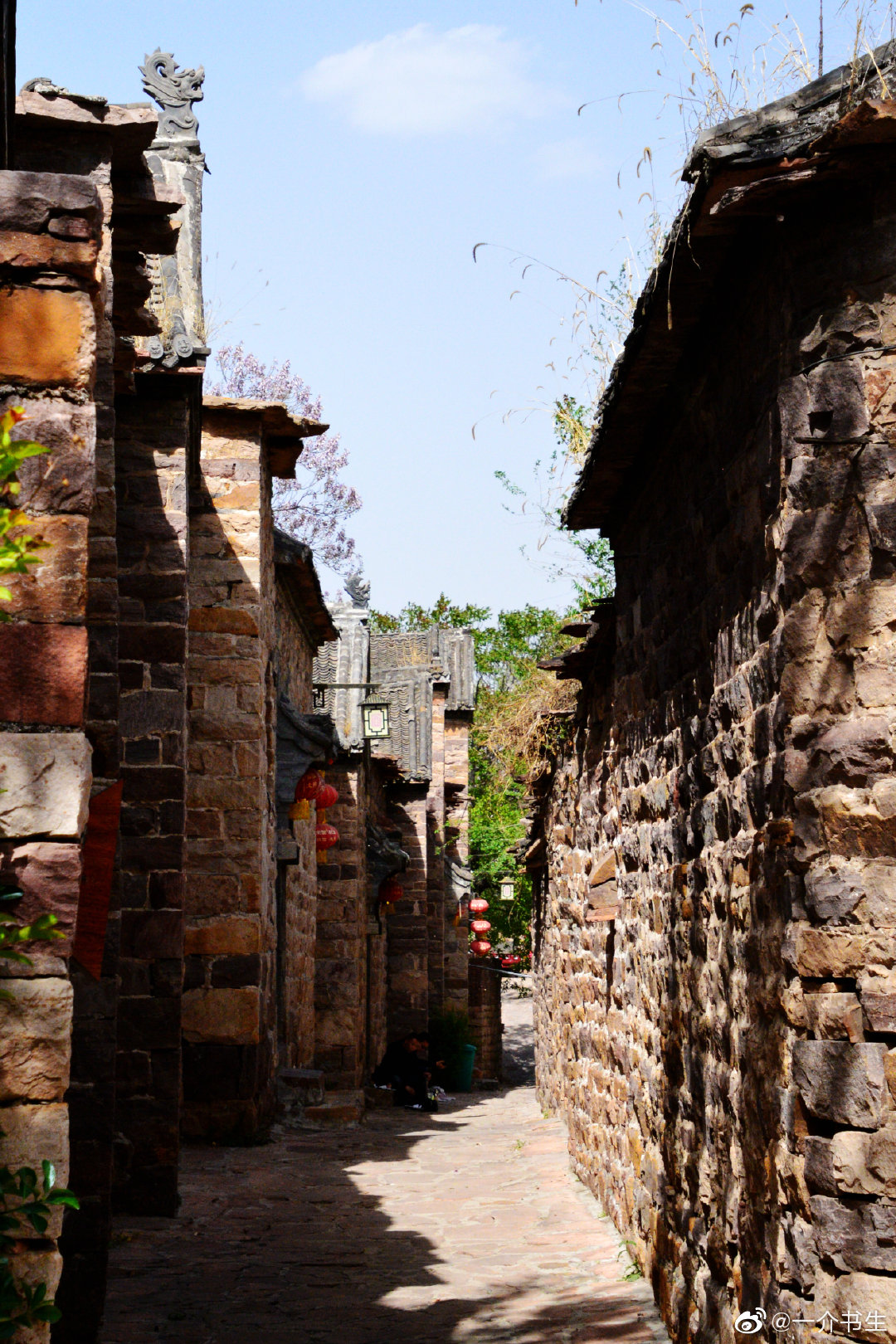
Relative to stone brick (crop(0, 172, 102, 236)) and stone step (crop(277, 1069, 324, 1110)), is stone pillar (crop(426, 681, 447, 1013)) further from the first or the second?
stone brick (crop(0, 172, 102, 236))

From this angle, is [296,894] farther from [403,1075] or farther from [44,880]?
[44,880]

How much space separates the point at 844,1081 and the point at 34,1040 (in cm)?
171

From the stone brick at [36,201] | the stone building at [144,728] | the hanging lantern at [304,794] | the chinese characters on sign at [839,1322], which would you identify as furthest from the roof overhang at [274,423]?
the chinese characters on sign at [839,1322]

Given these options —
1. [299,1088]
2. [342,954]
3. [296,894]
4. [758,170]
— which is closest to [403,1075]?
[342,954]

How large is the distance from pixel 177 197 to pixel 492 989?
21.7m

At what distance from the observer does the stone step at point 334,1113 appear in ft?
32.5

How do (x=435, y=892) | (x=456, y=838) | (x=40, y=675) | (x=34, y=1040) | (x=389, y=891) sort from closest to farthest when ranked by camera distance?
(x=34, y=1040), (x=40, y=675), (x=389, y=891), (x=435, y=892), (x=456, y=838)

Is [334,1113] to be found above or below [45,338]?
below

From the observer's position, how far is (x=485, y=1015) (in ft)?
80.0

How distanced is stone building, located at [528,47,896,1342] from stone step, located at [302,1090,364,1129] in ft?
18.0

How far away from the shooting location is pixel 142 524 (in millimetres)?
6961

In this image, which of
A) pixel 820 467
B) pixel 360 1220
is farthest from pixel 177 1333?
pixel 820 467

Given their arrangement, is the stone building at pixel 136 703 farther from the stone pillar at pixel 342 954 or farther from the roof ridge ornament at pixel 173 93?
the stone pillar at pixel 342 954

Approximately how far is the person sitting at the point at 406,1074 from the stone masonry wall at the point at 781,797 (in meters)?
9.70
